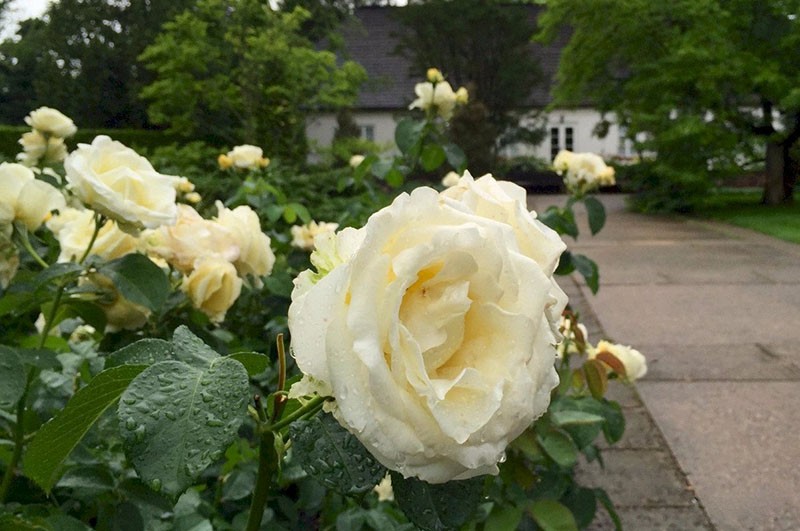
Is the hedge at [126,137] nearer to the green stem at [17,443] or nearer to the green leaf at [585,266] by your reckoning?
the green leaf at [585,266]

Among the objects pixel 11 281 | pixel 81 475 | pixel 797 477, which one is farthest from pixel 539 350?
pixel 797 477

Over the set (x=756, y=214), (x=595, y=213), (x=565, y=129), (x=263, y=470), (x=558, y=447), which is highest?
(x=263, y=470)

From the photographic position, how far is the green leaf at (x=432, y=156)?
96.6 inches

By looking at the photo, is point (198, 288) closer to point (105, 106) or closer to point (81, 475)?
point (81, 475)

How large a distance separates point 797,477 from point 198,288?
6.23 ft

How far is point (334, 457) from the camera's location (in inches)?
19.2

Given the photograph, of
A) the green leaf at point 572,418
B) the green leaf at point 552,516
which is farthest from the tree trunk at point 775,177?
the green leaf at point 552,516

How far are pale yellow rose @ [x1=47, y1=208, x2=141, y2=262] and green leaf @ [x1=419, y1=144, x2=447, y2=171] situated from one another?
1496 millimetres

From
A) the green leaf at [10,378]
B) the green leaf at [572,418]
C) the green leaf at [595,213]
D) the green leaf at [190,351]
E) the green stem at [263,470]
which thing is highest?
the green leaf at [190,351]

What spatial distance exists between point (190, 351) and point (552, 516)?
3.57 ft

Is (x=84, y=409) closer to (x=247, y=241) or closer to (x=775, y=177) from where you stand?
(x=247, y=241)

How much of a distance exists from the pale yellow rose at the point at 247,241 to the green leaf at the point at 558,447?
61cm

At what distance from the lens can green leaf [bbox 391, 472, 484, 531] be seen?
47cm

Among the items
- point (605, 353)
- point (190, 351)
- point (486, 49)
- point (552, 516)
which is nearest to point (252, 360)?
point (190, 351)
